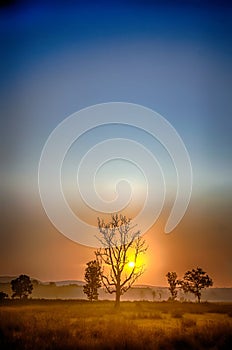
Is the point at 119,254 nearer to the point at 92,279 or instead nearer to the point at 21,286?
the point at 92,279

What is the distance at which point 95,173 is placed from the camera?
4.85m

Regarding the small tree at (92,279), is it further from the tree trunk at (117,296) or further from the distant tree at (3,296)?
the distant tree at (3,296)

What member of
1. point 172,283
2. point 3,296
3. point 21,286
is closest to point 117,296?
point 172,283

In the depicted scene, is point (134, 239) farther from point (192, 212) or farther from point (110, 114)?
point (110, 114)

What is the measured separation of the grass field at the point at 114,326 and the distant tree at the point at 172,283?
110 mm

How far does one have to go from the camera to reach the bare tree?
5012mm

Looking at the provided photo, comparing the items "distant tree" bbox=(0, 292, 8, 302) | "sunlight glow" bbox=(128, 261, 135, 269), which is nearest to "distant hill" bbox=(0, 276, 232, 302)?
"distant tree" bbox=(0, 292, 8, 302)

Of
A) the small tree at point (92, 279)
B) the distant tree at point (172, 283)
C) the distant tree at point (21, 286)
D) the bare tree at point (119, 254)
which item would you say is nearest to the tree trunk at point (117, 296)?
the bare tree at point (119, 254)

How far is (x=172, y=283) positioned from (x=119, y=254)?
73cm

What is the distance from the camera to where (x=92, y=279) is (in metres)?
5.04

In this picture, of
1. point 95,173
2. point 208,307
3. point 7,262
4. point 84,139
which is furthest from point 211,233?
point 7,262

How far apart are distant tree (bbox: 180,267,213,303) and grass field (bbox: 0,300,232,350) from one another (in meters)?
0.18

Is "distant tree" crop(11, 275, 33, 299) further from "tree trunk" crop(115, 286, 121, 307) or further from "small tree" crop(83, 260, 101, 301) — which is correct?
"tree trunk" crop(115, 286, 121, 307)

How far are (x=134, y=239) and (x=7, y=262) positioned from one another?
1423 mm
